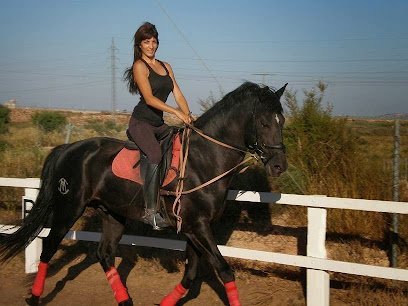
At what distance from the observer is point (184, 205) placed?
4574mm

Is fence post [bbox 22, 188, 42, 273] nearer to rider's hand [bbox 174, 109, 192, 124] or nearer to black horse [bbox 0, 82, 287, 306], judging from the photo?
black horse [bbox 0, 82, 287, 306]

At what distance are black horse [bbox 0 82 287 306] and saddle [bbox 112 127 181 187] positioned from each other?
10 centimetres

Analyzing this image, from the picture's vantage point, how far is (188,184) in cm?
459

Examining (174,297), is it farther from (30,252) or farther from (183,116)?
(30,252)

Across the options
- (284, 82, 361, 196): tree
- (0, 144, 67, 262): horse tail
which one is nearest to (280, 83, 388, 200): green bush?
(284, 82, 361, 196): tree

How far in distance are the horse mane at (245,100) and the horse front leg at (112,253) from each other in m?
1.93

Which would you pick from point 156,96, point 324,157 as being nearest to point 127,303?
point 156,96

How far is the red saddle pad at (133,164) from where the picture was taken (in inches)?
184

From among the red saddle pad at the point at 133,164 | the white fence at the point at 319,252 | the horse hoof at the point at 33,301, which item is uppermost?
the red saddle pad at the point at 133,164

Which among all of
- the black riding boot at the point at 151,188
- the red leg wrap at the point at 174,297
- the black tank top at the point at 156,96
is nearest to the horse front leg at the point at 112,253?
the red leg wrap at the point at 174,297

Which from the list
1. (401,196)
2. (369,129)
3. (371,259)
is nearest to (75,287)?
(371,259)

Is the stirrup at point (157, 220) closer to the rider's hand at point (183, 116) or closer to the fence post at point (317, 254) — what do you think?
the rider's hand at point (183, 116)

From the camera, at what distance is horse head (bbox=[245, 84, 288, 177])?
4.18 metres

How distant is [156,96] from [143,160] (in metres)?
0.73
